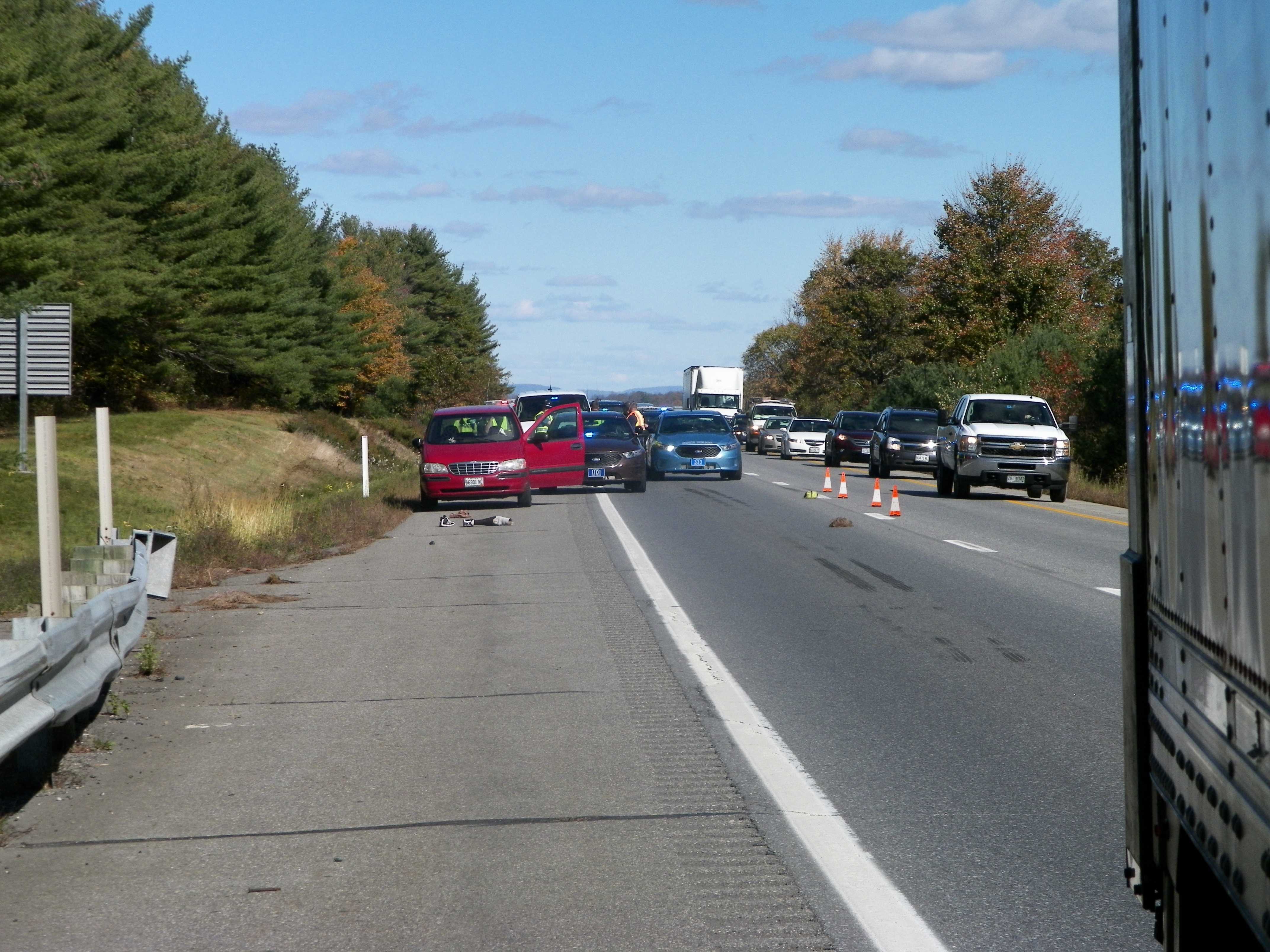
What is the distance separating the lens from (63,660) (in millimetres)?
6281

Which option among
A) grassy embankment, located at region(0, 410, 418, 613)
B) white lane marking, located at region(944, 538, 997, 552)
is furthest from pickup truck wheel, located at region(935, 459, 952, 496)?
white lane marking, located at region(944, 538, 997, 552)

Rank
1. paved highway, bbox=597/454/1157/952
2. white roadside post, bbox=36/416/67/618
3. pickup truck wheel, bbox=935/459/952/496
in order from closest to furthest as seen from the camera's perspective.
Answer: paved highway, bbox=597/454/1157/952
white roadside post, bbox=36/416/67/618
pickup truck wheel, bbox=935/459/952/496

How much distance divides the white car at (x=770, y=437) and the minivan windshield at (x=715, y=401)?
5881 millimetres

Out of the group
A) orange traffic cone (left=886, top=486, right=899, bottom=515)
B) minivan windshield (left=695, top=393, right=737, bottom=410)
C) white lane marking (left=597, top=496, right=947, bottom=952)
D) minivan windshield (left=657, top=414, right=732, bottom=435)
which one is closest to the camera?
white lane marking (left=597, top=496, right=947, bottom=952)

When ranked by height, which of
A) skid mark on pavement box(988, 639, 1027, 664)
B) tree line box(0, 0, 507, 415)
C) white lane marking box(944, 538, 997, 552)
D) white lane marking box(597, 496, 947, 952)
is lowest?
white lane marking box(597, 496, 947, 952)

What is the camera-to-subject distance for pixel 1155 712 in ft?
10.4

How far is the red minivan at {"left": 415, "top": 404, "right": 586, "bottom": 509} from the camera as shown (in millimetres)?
25625

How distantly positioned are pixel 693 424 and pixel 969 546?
18.5 metres

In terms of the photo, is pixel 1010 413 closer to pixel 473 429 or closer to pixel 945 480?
pixel 945 480

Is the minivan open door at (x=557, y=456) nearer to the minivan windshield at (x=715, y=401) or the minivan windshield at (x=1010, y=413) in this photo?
the minivan windshield at (x=1010, y=413)

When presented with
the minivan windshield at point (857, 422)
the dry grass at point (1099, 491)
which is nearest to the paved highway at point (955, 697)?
the dry grass at point (1099, 491)

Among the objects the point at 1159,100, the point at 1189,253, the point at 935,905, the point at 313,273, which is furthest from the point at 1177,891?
the point at 313,273

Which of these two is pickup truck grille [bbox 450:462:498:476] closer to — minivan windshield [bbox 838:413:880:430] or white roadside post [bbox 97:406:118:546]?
white roadside post [bbox 97:406:118:546]

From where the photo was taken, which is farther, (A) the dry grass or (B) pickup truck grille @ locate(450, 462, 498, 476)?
(A) the dry grass
